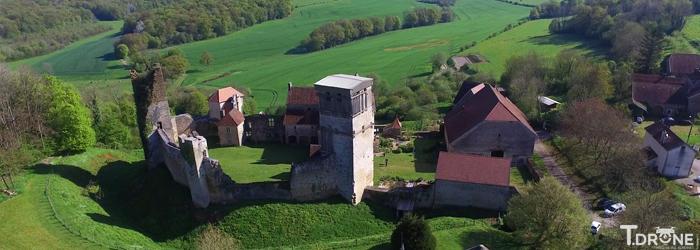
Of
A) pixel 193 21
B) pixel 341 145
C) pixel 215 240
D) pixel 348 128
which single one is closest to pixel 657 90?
pixel 348 128

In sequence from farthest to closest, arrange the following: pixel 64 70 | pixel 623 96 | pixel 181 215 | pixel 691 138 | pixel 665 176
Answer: pixel 64 70, pixel 623 96, pixel 691 138, pixel 665 176, pixel 181 215

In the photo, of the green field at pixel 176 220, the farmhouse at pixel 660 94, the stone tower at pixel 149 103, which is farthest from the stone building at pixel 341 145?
the farmhouse at pixel 660 94

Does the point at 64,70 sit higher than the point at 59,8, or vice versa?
the point at 59,8

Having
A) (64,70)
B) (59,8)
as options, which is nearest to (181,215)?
(64,70)

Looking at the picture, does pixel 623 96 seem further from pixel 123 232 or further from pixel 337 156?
pixel 123 232

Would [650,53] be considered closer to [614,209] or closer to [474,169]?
[614,209]
